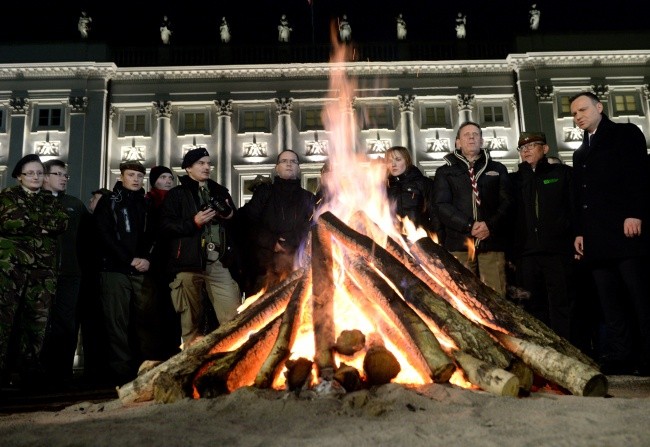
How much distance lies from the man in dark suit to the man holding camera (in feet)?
11.5

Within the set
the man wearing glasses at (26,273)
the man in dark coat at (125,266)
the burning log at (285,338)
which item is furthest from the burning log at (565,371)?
the man wearing glasses at (26,273)

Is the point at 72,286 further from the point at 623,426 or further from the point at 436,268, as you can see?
the point at 623,426

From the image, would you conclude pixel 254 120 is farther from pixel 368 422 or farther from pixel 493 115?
pixel 368 422

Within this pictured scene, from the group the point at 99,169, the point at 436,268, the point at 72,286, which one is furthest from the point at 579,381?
the point at 99,169

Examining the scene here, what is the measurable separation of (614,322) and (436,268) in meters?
1.91

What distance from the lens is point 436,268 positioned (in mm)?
4117

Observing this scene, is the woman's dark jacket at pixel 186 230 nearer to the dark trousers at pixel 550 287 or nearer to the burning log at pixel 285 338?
the burning log at pixel 285 338

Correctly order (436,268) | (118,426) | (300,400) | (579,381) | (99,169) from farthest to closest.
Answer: (99,169), (436,268), (579,381), (300,400), (118,426)

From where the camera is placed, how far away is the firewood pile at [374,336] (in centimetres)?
312

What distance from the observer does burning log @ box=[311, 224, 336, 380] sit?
3.22 m

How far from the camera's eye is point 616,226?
4.84 metres

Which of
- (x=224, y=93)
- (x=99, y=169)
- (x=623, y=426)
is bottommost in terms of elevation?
(x=623, y=426)

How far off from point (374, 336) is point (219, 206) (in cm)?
300

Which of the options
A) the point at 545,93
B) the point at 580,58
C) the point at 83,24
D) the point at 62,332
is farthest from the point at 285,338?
the point at 83,24
